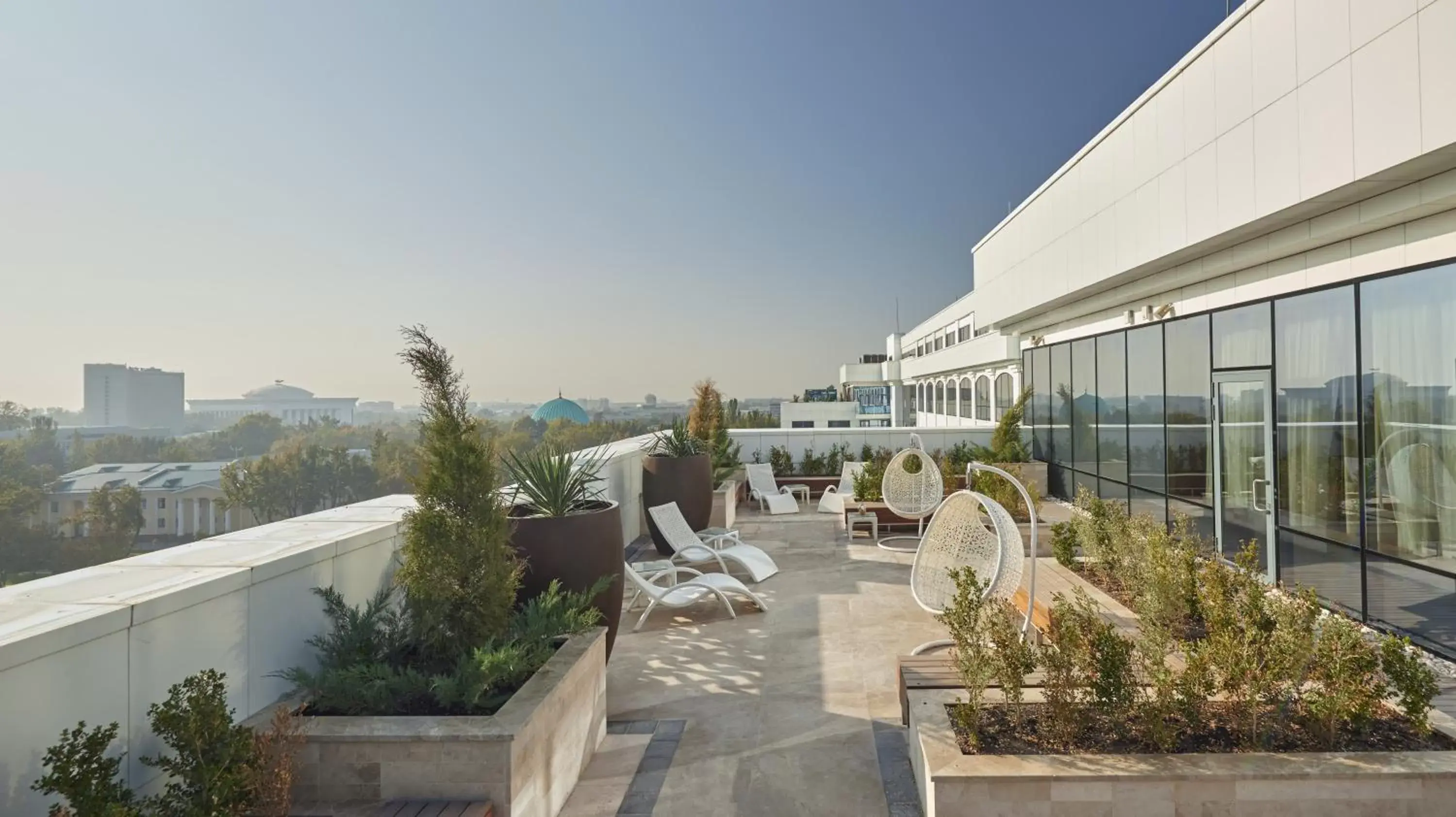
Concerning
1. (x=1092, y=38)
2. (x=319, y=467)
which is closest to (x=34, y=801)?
(x=319, y=467)

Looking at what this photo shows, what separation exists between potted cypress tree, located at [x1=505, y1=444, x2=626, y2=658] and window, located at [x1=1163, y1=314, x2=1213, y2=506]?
21.4 feet

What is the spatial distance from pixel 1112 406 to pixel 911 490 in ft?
10.2

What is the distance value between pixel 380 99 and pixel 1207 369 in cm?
1094

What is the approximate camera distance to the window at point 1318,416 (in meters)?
5.47

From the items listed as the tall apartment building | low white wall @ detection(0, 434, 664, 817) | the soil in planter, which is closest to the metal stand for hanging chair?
the soil in planter

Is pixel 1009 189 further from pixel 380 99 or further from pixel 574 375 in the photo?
pixel 380 99

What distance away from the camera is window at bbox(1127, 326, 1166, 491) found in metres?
8.67

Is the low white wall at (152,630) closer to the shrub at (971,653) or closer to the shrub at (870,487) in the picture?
the shrub at (971,653)

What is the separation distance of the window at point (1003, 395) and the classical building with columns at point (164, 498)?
565 inches

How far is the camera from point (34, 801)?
6.58 feet

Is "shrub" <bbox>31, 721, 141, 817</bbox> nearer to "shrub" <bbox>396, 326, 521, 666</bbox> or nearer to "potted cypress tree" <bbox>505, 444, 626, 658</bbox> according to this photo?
"shrub" <bbox>396, 326, 521, 666</bbox>

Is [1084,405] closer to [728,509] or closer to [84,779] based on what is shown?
[728,509]

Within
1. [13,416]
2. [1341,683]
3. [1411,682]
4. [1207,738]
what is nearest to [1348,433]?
[1411,682]

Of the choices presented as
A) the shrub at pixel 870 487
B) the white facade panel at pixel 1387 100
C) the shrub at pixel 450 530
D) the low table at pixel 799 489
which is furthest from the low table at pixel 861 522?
the shrub at pixel 450 530
